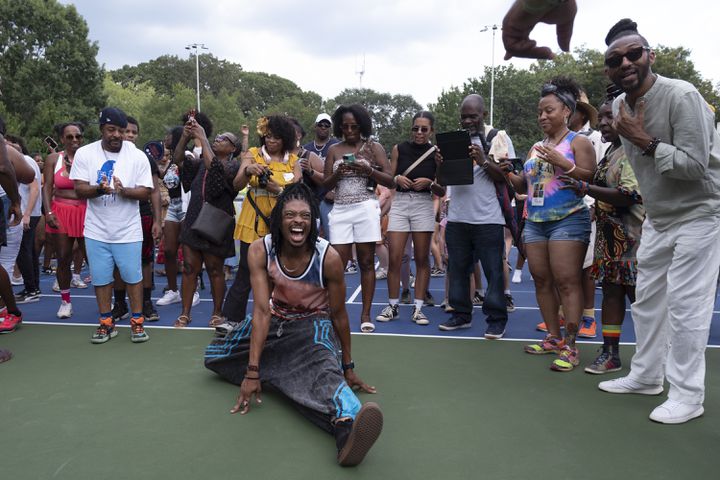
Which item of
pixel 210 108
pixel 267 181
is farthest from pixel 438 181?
pixel 210 108

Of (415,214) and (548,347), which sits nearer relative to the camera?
(548,347)

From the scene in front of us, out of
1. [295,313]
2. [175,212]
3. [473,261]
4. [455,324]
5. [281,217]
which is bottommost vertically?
[455,324]

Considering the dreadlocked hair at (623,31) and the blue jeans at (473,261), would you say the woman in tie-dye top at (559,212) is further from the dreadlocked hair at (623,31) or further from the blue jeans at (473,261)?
the dreadlocked hair at (623,31)

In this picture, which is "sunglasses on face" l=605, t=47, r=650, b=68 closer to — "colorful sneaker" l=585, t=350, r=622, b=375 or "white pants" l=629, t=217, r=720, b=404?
"white pants" l=629, t=217, r=720, b=404

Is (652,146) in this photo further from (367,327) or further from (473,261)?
(367,327)

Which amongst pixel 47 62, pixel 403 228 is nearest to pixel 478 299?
pixel 403 228

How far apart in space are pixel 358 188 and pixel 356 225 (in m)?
0.37

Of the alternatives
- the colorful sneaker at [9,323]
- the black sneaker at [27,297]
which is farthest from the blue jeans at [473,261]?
the black sneaker at [27,297]

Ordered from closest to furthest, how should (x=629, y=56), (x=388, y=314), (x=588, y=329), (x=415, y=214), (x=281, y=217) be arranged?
1. (x=629, y=56)
2. (x=281, y=217)
3. (x=588, y=329)
4. (x=415, y=214)
5. (x=388, y=314)

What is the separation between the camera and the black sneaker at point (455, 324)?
578cm

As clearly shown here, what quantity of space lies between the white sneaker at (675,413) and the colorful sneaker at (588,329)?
203 centimetres

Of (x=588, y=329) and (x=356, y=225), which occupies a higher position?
(x=356, y=225)

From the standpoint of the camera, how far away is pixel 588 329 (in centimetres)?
561

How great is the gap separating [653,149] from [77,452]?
11.7 feet
